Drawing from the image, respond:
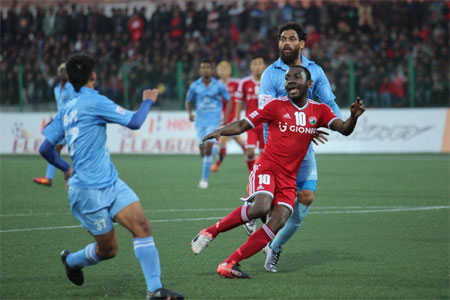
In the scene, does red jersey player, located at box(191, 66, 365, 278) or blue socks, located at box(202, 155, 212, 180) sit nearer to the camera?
red jersey player, located at box(191, 66, 365, 278)

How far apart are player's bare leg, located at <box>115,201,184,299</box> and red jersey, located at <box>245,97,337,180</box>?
5.17 feet

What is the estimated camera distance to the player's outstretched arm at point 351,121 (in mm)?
6431

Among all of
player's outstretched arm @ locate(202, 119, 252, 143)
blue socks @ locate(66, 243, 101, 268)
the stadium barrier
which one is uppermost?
player's outstretched arm @ locate(202, 119, 252, 143)

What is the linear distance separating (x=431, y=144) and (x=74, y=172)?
1820 cm

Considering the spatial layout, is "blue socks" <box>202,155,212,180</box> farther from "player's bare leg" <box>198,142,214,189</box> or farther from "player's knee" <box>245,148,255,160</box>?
"player's knee" <box>245,148,255,160</box>

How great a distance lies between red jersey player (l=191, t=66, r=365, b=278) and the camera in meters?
6.66

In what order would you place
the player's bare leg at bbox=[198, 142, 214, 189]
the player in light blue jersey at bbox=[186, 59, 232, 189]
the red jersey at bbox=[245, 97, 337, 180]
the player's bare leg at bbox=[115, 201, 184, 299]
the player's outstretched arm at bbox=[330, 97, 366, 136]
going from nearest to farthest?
the player's bare leg at bbox=[115, 201, 184, 299] < the player's outstretched arm at bbox=[330, 97, 366, 136] < the red jersey at bbox=[245, 97, 337, 180] < the player's bare leg at bbox=[198, 142, 214, 189] < the player in light blue jersey at bbox=[186, 59, 232, 189]

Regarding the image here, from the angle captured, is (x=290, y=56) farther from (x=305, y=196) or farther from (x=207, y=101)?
(x=207, y=101)

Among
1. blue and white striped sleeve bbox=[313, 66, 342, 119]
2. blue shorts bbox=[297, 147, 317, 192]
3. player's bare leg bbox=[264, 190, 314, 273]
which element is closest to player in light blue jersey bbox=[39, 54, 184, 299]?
player's bare leg bbox=[264, 190, 314, 273]

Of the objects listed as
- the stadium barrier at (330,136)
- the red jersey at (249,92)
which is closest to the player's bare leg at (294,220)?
the red jersey at (249,92)

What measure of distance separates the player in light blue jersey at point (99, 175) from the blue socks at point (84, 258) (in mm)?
87

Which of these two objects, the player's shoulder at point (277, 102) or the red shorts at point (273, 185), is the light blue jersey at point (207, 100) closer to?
the player's shoulder at point (277, 102)

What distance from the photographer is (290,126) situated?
6.80m

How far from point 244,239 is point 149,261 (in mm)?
3307
